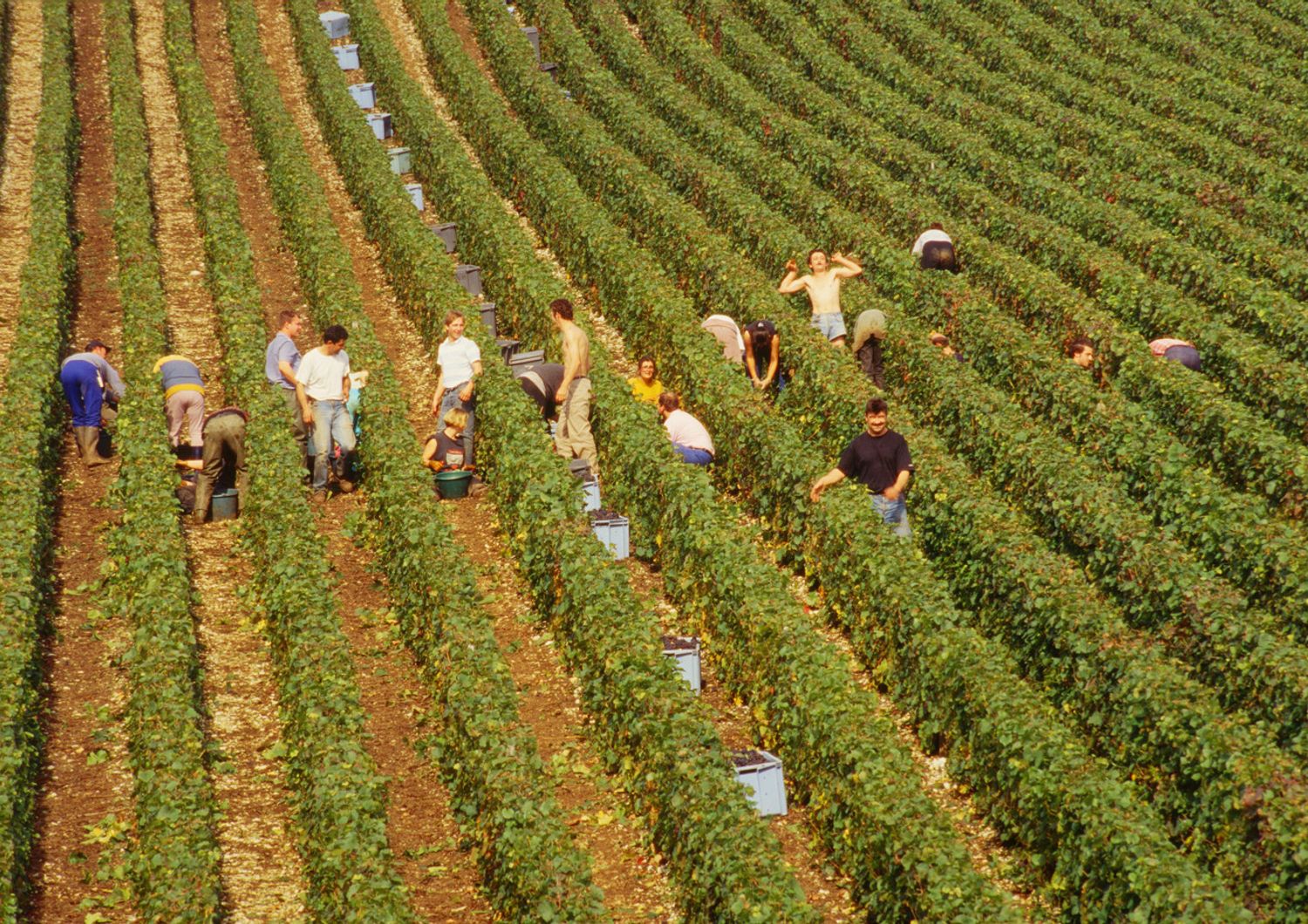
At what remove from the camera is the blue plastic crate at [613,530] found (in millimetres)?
16359

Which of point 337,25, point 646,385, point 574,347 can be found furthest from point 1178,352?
point 337,25

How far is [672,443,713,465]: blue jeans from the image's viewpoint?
Result: 682 inches

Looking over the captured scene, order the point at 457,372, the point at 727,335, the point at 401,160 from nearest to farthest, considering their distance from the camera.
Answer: the point at 457,372, the point at 727,335, the point at 401,160

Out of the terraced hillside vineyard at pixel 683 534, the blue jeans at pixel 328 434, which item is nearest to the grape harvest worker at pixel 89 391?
the terraced hillside vineyard at pixel 683 534

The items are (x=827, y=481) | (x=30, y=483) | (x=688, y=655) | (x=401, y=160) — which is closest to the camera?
(x=688, y=655)

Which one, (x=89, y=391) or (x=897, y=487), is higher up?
(x=89, y=391)

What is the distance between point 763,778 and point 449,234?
16001 mm

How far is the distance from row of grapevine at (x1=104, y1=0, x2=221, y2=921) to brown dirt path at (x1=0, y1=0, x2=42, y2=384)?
246 cm

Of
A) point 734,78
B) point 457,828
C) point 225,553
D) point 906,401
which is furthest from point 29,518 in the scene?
point 734,78

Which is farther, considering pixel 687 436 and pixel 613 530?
pixel 687 436

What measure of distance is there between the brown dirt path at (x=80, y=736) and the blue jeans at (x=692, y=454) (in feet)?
19.7

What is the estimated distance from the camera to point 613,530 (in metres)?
16.5

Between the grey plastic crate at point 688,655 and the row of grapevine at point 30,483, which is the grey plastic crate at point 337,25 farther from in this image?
the grey plastic crate at point 688,655

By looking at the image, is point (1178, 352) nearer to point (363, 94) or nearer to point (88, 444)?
point (88, 444)
